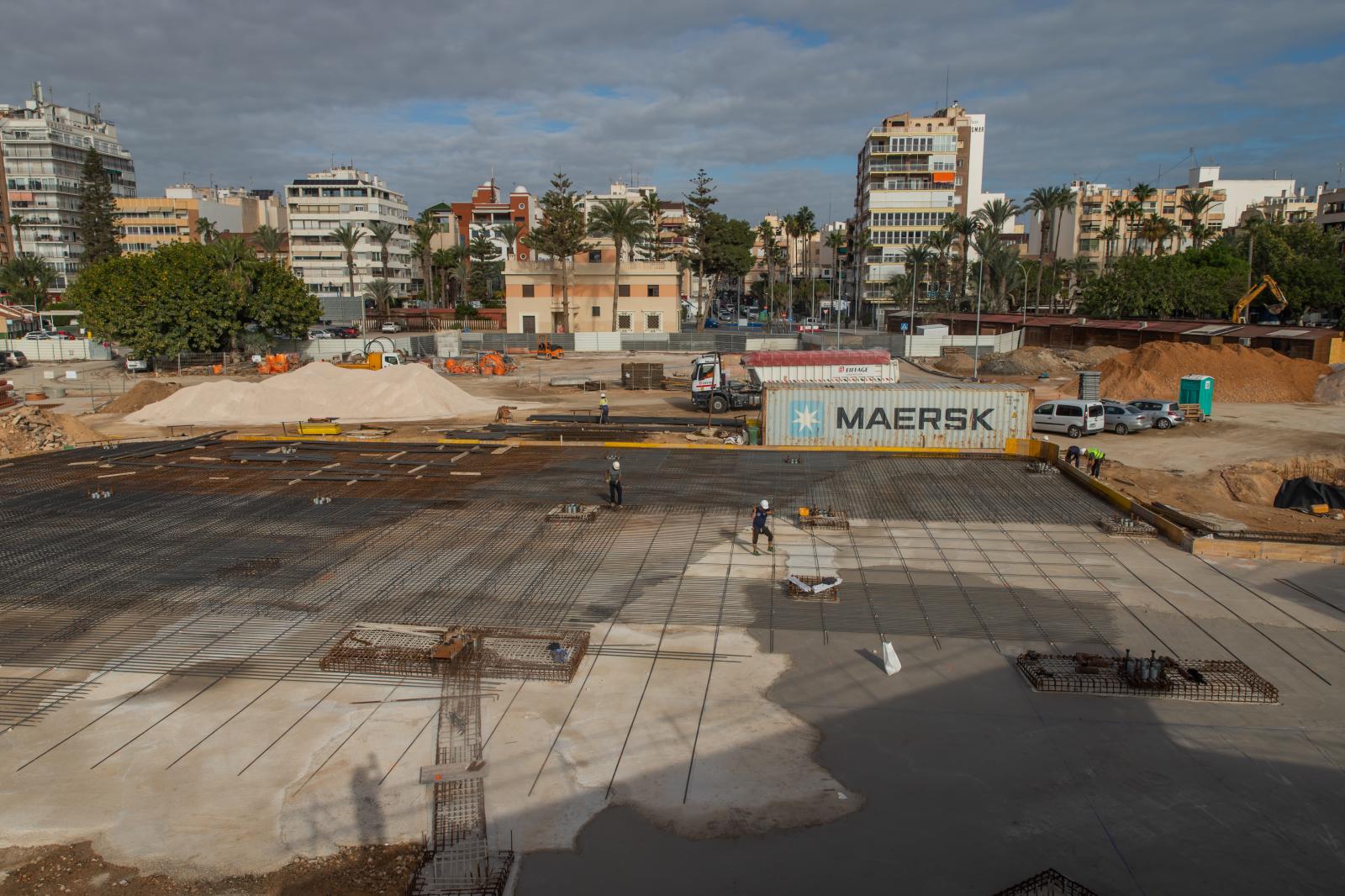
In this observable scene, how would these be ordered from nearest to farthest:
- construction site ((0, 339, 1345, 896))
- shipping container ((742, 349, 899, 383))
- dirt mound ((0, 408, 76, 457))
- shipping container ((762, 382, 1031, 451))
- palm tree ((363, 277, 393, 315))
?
construction site ((0, 339, 1345, 896)) < shipping container ((762, 382, 1031, 451)) < dirt mound ((0, 408, 76, 457)) < shipping container ((742, 349, 899, 383)) < palm tree ((363, 277, 393, 315))

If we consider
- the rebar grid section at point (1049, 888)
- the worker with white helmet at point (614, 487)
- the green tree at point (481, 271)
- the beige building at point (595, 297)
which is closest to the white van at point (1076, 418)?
the worker with white helmet at point (614, 487)

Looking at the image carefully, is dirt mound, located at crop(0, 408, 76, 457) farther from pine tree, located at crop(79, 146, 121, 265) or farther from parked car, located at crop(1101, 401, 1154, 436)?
pine tree, located at crop(79, 146, 121, 265)

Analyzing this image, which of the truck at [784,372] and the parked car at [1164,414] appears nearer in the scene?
the parked car at [1164,414]

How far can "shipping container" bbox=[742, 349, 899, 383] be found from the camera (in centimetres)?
3941

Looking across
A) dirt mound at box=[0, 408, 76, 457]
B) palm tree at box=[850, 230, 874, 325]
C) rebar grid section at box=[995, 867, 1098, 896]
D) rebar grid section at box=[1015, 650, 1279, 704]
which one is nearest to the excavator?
palm tree at box=[850, 230, 874, 325]

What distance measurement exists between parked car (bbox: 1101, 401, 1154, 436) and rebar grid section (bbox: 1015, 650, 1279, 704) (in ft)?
83.7

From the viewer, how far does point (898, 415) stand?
1225 inches

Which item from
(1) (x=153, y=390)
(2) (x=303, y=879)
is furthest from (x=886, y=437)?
(1) (x=153, y=390)

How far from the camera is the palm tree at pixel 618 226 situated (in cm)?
8162

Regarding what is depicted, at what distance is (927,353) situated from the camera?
7088 centimetres

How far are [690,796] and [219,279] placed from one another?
193ft

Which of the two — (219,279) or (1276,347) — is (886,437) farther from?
(219,279)

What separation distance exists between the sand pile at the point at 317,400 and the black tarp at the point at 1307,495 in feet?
111

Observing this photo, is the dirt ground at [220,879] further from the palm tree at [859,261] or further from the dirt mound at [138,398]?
the palm tree at [859,261]
